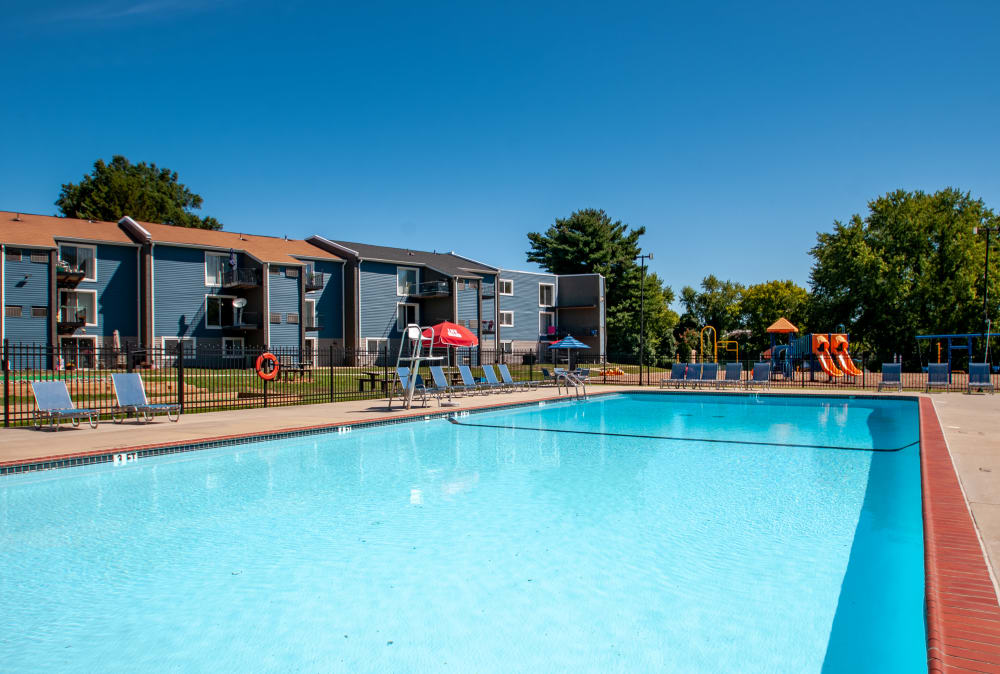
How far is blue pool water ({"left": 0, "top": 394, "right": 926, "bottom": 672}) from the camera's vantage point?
362cm

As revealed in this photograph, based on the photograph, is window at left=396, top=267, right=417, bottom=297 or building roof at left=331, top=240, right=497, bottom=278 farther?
window at left=396, top=267, right=417, bottom=297

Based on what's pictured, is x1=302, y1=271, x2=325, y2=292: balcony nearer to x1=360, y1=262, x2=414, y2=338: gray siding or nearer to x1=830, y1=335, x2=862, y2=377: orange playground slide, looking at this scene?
x1=360, y1=262, x2=414, y2=338: gray siding

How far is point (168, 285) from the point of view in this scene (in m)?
30.3

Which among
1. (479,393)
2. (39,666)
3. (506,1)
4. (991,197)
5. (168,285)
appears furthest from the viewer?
(991,197)

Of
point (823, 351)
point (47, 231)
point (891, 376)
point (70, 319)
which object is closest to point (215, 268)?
point (70, 319)

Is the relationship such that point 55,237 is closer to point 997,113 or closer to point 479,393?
point 479,393

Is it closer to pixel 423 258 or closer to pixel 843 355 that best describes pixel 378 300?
pixel 423 258

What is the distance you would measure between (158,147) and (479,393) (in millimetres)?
37816

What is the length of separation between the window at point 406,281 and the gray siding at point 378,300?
35 cm

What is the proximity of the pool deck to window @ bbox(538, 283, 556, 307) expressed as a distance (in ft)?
89.9

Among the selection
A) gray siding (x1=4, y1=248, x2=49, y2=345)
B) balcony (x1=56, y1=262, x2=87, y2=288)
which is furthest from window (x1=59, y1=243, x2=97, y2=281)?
gray siding (x1=4, y1=248, x2=49, y2=345)

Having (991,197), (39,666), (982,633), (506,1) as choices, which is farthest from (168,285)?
(991,197)

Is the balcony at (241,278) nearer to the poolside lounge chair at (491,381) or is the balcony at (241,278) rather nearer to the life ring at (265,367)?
the poolside lounge chair at (491,381)

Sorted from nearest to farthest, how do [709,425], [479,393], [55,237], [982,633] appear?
1. [982,633]
2. [709,425]
3. [479,393]
4. [55,237]
